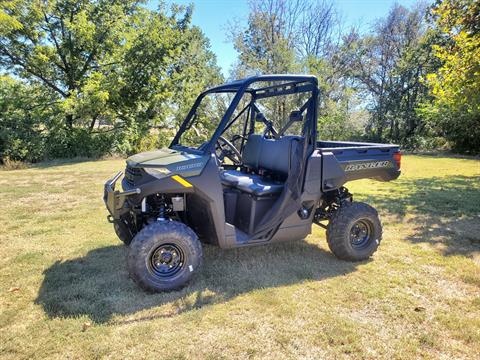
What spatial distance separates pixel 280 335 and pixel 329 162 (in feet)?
6.44

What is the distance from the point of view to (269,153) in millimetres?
4535

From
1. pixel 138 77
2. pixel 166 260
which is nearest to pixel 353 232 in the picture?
pixel 166 260

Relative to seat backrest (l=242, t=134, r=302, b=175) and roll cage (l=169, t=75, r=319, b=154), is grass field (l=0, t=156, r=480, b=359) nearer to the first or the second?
seat backrest (l=242, t=134, r=302, b=175)

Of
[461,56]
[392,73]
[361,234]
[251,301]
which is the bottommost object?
[251,301]

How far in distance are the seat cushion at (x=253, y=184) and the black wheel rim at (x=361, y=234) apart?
103 centimetres

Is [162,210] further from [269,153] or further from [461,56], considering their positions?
[461,56]

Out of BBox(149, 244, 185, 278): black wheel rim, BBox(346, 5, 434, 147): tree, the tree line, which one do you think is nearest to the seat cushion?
BBox(149, 244, 185, 278): black wheel rim

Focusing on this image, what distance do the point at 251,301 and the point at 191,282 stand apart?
0.66m

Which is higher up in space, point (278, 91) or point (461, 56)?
point (461, 56)

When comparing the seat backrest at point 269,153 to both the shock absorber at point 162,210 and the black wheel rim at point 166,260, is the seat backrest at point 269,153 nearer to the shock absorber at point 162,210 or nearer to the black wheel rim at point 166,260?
the shock absorber at point 162,210

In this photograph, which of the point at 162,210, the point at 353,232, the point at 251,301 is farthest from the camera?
the point at 353,232

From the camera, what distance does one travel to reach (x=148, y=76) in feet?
56.0

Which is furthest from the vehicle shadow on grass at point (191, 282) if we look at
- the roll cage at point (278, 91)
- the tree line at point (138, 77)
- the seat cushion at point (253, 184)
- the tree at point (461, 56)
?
the tree line at point (138, 77)

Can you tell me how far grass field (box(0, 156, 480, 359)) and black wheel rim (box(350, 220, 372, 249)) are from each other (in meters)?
0.22
